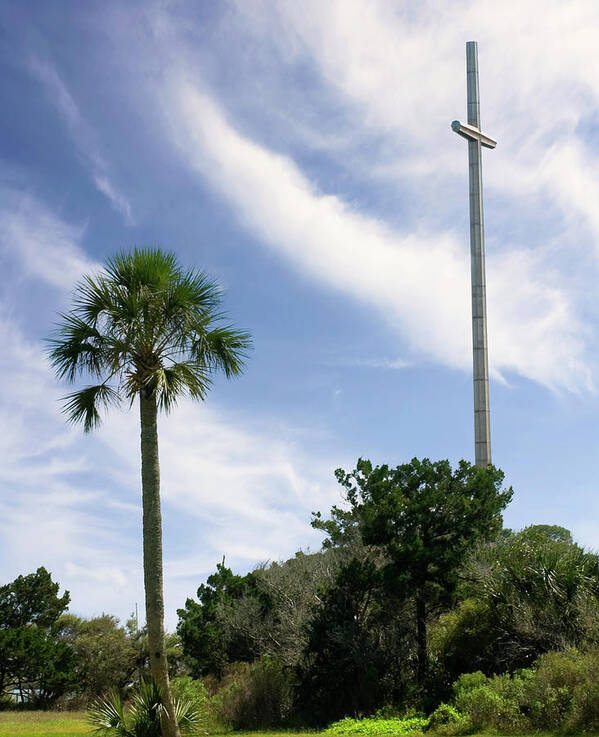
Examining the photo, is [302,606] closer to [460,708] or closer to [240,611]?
[240,611]

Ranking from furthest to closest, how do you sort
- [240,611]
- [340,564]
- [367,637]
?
[240,611], [340,564], [367,637]

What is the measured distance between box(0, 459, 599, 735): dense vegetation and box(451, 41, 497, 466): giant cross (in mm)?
7427

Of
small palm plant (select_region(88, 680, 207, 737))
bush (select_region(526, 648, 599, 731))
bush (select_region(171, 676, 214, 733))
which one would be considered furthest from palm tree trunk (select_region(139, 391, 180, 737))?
bush (select_region(526, 648, 599, 731))

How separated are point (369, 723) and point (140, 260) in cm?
1450

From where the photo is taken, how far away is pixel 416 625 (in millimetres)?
26219

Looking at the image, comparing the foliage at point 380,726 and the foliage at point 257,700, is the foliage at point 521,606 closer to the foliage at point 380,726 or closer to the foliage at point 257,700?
the foliage at point 380,726

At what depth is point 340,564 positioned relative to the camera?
28.2 m

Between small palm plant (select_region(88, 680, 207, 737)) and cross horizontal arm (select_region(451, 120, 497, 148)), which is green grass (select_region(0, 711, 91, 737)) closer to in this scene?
small palm plant (select_region(88, 680, 207, 737))

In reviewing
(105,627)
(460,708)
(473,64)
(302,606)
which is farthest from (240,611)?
(473,64)

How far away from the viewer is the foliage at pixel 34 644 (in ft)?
132

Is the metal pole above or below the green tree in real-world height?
above

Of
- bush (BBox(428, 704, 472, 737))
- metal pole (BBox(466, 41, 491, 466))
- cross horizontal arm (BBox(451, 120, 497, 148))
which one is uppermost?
cross horizontal arm (BBox(451, 120, 497, 148))

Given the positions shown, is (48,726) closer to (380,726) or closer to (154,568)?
(380,726)

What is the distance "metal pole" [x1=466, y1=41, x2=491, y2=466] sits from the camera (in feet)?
114
